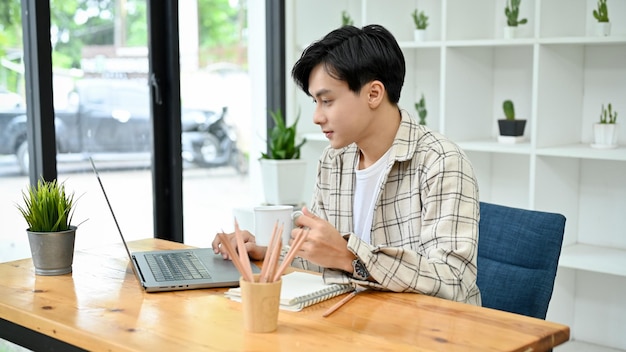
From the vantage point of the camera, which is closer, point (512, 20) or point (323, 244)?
point (323, 244)

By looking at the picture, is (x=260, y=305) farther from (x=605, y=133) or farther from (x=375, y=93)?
(x=605, y=133)

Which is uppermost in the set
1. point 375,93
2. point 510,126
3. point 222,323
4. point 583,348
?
point 375,93

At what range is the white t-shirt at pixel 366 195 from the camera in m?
2.11

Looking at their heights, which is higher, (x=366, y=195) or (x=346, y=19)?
(x=346, y=19)

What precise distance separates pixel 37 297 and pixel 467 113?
225cm

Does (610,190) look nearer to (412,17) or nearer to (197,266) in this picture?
(412,17)

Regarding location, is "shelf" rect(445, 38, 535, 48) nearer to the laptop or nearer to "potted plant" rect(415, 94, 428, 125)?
"potted plant" rect(415, 94, 428, 125)

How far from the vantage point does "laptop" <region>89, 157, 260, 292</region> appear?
6.12 ft

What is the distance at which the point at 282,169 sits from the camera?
352 centimetres

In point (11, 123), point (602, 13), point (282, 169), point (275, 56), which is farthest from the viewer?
point (275, 56)

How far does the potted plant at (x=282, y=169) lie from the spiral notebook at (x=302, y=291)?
1.61 metres

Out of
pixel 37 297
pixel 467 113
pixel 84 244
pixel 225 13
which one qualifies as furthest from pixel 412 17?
pixel 37 297

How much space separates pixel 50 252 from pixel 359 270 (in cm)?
76

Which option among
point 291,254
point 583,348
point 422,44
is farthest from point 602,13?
point 291,254
